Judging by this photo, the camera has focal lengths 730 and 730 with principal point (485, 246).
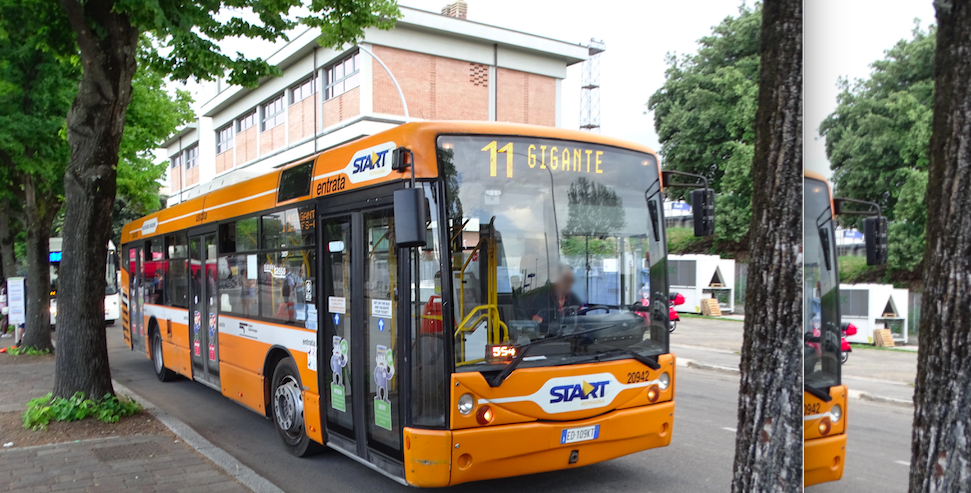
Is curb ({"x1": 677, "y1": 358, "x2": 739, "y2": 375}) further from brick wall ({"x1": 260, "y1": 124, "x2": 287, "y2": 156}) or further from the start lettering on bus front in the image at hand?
brick wall ({"x1": 260, "y1": 124, "x2": 287, "y2": 156})

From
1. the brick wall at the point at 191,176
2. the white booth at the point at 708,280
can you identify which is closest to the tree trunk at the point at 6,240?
the brick wall at the point at 191,176

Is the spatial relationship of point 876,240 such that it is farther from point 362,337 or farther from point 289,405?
point 289,405

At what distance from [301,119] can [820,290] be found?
12573mm

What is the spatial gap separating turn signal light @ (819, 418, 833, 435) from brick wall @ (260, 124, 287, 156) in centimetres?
1129

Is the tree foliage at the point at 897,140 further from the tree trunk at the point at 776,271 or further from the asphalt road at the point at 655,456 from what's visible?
the tree trunk at the point at 776,271

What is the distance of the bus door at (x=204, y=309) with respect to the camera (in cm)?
945

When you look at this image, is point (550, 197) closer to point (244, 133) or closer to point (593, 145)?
point (593, 145)

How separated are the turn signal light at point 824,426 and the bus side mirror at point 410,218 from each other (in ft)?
9.87

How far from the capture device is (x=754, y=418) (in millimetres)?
3127

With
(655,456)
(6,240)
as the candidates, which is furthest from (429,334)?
(6,240)

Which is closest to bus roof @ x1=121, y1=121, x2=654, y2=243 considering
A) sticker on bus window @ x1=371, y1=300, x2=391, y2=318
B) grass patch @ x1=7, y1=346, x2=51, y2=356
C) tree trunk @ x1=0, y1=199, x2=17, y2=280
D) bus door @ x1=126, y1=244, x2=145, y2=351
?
sticker on bus window @ x1=371, y1=300, x2=391, y2=318

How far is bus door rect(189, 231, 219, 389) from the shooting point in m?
9.45

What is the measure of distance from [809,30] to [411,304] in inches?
143

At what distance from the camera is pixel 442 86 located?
1150 cm
